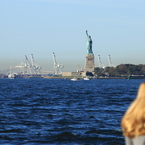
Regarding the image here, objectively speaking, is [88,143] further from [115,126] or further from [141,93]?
[141,93]

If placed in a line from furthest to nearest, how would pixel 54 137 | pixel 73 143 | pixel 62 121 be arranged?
pixel 62 121
pixel 54 137
pixel 73 143

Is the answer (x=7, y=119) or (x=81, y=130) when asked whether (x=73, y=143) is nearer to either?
(x=81, y=130)

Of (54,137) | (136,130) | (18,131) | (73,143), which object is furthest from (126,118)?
(18,131)

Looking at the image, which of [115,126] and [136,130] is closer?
[136,130]

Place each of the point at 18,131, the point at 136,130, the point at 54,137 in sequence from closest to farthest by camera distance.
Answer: the point at 136,130 < the point at 54,137 < the point at 18,131

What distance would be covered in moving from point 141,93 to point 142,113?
25 centimetres

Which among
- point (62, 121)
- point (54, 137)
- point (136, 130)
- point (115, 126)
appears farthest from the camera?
point (62, 121)

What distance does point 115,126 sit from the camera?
82.4ft

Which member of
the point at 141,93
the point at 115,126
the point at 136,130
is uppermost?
the point at 141,93

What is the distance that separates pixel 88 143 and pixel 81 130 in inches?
Answer: 167

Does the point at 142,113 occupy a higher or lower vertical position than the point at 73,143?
higher

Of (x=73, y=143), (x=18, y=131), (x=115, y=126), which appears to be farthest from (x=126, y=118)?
(x=115, y=126)

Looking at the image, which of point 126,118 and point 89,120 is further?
point 89,120

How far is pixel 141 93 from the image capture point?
4.48 metres
